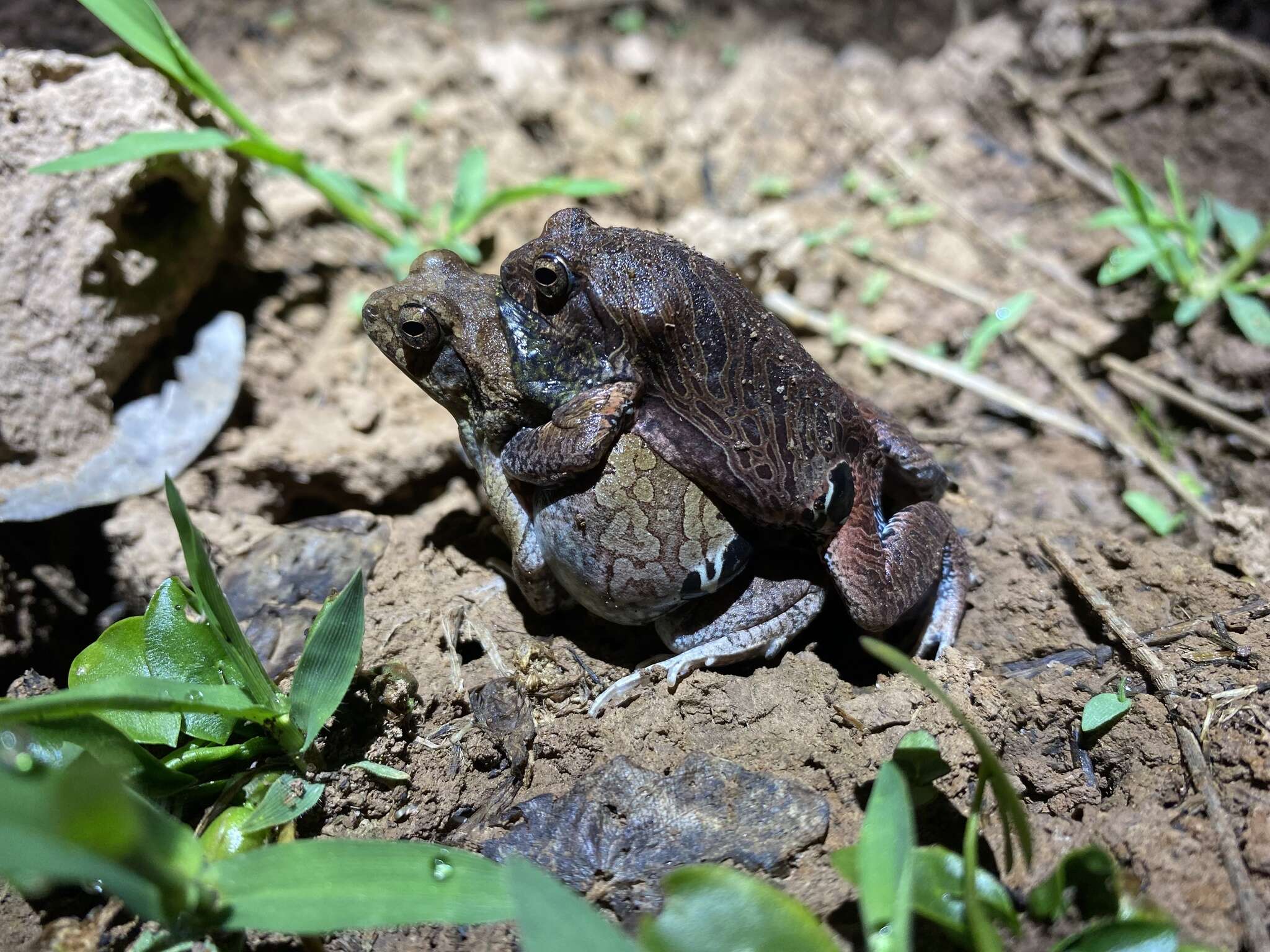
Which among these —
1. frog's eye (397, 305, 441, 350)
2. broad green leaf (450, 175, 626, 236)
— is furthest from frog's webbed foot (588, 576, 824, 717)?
broad green leaf (450, 175, 626, 236)

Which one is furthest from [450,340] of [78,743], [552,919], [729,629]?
[552,919]

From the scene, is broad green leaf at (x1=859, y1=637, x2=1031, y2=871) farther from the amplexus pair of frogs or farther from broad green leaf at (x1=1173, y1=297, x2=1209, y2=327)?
broad green leaf at (x1=1173, y1=297, x2=1209, y2=327)

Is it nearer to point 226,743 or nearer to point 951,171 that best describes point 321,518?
point 226,743

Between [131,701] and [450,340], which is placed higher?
[450,340]

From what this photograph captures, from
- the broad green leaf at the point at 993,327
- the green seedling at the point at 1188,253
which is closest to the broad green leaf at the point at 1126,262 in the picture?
the green seedling at the point at 1188,253

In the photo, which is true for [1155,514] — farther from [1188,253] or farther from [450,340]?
[450,340]

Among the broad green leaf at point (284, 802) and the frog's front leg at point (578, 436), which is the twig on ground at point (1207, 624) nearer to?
the frog's front leg at point (578, 436)
